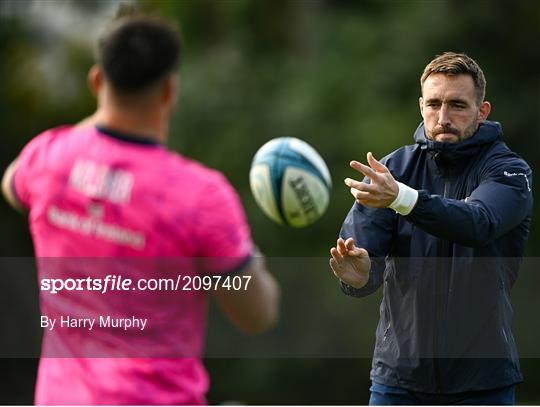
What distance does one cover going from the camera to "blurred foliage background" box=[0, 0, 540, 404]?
19875 millimetres

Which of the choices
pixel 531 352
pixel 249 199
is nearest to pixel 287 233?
pixel 249 199

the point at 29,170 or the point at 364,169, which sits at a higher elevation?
the point at 364,169

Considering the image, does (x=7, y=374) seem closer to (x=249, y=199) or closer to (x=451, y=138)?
(x=249, y=199)

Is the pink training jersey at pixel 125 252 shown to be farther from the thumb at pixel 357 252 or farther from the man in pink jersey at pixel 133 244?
the thumb at pixel 357 252

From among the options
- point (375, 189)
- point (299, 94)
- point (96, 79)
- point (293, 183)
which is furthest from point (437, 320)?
point (299, 94)

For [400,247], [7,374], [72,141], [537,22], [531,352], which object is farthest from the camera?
[537,22]

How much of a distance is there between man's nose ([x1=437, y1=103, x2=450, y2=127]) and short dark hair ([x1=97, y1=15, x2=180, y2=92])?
203cm

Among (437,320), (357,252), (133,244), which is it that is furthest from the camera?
(437,320)

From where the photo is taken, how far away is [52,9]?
24.4 metres

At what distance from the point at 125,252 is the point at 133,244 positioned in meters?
0.05

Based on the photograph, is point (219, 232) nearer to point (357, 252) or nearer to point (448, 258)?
point (357, 252)

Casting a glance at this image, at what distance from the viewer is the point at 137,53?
12.4 feet

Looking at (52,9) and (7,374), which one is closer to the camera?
(7,374)

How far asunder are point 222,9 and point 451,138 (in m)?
20.3
